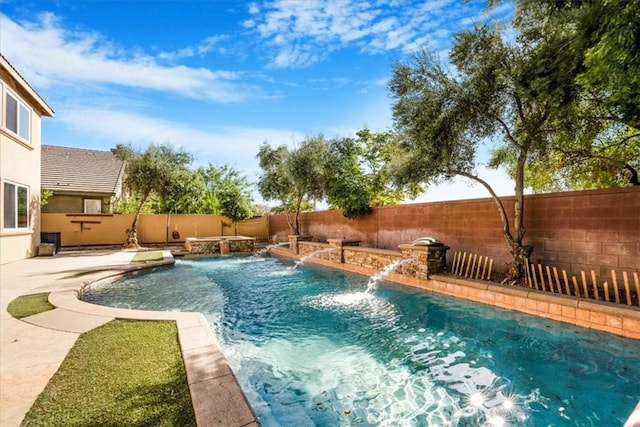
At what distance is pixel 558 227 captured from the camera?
632 centimetres

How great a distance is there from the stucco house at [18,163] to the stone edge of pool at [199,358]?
5.41 meters

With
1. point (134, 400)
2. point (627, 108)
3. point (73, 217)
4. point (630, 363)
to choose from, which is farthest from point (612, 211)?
point (73, 217)

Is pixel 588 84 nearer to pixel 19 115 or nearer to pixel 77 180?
pixel 19 115

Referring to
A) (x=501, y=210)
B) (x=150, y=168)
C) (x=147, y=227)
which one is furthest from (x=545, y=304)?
(x=147, y=227)

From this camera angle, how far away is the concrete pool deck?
2244 mm

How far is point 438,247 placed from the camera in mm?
7844

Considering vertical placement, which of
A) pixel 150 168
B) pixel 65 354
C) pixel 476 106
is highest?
pixel 150 168

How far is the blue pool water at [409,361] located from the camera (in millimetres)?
2834

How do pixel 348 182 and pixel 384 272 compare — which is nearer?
pixel 384 272

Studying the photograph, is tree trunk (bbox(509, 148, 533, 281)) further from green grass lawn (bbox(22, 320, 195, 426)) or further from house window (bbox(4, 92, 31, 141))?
house window (bbox(4, 92, 31, 141))

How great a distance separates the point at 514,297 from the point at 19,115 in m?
14.8

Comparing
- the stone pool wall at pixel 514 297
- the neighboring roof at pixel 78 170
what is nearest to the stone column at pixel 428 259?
the stone pool wall at pixel 514 297

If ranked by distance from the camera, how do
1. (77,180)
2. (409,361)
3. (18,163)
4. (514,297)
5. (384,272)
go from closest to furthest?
(409,361), (514,297), (384,272), (18,163), (77,180)

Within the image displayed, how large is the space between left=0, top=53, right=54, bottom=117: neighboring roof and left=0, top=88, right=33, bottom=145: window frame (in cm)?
30
